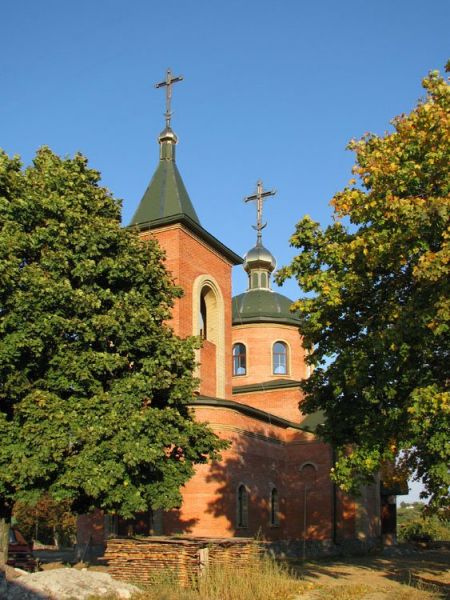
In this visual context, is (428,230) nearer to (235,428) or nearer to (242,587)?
(242,587)

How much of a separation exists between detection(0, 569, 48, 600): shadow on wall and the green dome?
24767 mm

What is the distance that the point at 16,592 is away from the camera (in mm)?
12633

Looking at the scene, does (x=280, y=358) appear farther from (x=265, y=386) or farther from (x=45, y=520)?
(x=45, y=520)

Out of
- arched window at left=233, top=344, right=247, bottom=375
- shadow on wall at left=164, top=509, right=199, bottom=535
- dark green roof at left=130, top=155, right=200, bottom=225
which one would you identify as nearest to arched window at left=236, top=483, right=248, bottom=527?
shadow on wall at left=164, top=509, right=199, bottom=535

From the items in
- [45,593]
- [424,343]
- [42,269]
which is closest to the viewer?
[45,593]

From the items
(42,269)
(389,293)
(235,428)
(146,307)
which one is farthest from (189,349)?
(235,428)

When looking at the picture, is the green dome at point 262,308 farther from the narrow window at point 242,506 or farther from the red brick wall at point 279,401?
the narrow window at point 242,506

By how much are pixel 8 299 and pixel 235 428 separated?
1240 centimetres

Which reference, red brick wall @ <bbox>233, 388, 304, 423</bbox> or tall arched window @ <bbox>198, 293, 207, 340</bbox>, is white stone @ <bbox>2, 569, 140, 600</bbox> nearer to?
tall arched window @ <bbox>198, 293, 207, 340</bbox>

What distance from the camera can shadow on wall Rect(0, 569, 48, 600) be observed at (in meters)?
12.5

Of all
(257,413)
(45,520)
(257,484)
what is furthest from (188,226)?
(45,520)

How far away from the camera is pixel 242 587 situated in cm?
1330

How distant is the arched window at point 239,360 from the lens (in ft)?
120

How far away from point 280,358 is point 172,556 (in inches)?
855
